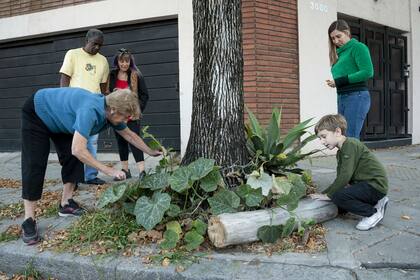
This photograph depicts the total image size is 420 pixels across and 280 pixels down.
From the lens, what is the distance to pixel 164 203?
3635mm

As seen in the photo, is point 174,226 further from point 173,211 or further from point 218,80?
point 218,80

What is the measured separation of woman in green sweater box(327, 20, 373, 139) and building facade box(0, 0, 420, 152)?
285 centimetres

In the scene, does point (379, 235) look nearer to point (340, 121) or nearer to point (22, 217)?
point (340, 121)

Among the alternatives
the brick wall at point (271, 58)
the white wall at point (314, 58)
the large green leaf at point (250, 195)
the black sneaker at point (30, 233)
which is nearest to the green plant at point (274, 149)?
the large green leaf at point (250, 195)

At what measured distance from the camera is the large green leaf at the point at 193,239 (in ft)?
11.4

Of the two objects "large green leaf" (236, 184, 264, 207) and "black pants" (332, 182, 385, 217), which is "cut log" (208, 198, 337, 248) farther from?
"black pants" (332, 182, 385, 217)

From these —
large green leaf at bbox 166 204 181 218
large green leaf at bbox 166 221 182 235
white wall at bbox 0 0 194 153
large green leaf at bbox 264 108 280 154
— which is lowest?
large green leaf at bbox 166 221 182 235

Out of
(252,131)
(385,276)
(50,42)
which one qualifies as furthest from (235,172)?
(50,42)

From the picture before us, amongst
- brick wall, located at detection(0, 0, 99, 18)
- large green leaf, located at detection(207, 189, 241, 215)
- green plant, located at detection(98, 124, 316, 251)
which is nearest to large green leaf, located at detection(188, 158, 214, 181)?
green plant, located at detection(98, 124, 316, 251)

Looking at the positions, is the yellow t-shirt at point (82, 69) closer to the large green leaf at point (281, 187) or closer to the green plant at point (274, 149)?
the green plant at point (274, 149)

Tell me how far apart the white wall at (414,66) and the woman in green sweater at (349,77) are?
24.0 feet

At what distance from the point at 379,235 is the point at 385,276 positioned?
0.70 meters

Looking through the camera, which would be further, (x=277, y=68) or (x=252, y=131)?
(x=277, y=68)

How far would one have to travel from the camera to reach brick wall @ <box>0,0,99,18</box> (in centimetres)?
935
